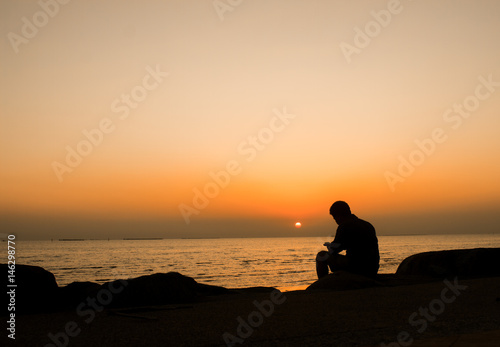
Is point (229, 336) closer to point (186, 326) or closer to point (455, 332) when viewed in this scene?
point (186, 326)

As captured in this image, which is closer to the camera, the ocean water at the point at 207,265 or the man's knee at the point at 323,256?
the man's knee at the point at 323,256

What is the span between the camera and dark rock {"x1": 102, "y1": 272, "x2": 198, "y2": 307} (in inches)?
245

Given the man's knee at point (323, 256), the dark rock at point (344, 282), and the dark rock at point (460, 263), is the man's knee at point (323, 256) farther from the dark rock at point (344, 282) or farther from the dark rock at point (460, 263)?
the dark rock at point (460, 263)

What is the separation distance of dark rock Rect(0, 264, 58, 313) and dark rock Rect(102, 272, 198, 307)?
0.77 m

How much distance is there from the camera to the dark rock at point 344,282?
299 inches

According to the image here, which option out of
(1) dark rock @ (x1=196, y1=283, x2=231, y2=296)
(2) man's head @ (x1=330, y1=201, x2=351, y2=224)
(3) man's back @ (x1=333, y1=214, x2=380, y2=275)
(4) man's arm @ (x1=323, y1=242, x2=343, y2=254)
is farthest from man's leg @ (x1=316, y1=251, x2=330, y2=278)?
(1) dark rock @ (x1=196, y1=283, x2=231, y2=296)

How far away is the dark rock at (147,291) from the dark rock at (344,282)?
2.33 m

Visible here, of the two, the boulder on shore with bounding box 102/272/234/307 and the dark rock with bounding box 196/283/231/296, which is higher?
the boulder on shore with bounding box 102/272/234/307

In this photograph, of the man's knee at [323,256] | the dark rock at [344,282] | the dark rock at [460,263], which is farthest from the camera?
the dark rock at [460,263]

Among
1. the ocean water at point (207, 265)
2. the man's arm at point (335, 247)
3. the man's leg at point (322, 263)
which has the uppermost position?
the man's arm at point (335, 247)

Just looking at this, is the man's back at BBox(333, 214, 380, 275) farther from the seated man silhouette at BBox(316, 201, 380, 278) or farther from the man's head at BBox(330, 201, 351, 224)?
the man's head at BBox(330, 201, 351, 224)

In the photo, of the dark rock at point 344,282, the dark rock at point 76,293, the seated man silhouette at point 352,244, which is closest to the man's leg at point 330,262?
the seated man silhouette at point 352,244

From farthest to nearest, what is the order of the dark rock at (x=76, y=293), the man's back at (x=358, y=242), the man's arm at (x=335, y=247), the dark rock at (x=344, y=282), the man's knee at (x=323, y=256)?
the man's knee at (x=323, y=256)
the man's arm at (x=335, y=247)
the man's back at (x=358, y=242)
the dark rock at (x=344, y=282)
the dark rock at (x=76, y=293)

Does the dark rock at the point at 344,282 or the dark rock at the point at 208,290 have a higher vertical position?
the dark rock at the point at 344,282
